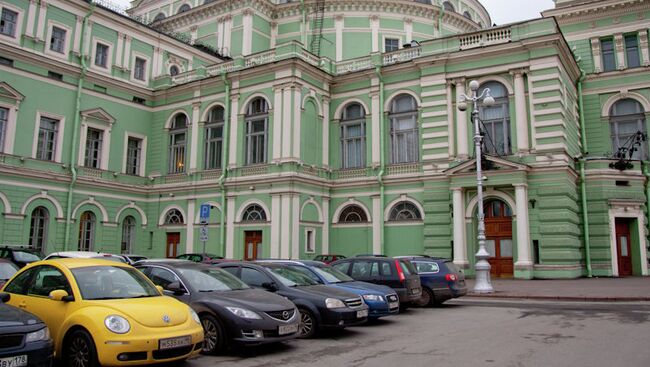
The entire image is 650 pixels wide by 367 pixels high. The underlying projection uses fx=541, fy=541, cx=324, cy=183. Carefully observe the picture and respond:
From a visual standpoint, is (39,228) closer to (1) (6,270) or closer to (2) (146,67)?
(2) (146,67)

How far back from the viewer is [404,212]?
94.5 ft

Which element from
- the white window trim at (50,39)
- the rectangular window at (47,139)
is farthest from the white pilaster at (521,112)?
the rectangular window at (47,139)

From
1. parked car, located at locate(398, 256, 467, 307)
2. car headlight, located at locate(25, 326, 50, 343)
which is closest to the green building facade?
parked car, located at locate(398, 256, 467, 307)

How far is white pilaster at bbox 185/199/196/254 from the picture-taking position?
31391 mm

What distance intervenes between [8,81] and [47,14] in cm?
464

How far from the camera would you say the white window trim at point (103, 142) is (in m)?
30.6

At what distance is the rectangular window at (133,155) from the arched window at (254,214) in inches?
349

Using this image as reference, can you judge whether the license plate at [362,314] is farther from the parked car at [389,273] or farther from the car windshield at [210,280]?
the parked car at [389,273]

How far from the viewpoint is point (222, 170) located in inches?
1217

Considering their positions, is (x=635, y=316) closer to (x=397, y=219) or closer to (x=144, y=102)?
(x=397, y=219)

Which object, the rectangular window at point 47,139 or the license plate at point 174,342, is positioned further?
the rectangular window at point 47,139

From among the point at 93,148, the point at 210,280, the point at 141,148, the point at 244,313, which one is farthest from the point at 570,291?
the point at 141,148

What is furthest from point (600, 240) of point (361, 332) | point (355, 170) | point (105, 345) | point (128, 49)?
point (128, 49)

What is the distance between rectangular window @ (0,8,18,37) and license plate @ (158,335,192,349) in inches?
1040
